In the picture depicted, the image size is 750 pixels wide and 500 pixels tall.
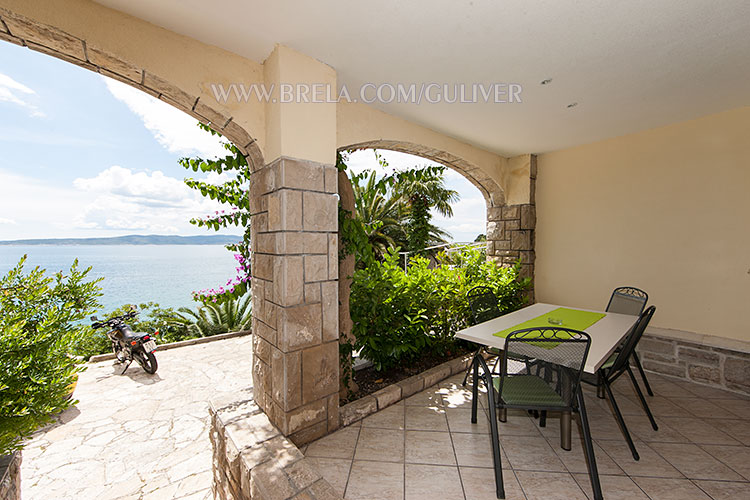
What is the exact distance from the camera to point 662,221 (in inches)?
124

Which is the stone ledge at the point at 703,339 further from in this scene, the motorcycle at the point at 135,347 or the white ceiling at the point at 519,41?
the motorcycle at the point at 135,347

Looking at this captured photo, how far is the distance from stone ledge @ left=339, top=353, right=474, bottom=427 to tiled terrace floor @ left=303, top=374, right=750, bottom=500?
0.20 feet

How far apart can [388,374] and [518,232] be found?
2.64 m

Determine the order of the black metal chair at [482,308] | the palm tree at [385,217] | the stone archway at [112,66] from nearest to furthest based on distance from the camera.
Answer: the stone archway at [112,66], the black metal chair at [482,308], the palm tree at [385,217]

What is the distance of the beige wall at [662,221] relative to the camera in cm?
278

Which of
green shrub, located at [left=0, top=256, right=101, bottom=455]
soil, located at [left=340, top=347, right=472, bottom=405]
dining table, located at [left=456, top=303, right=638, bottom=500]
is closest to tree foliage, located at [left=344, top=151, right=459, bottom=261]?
soil, located at [left=340, top=347, right=472, bottom=405]

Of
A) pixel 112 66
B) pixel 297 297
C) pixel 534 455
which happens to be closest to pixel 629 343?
pixel 534 455

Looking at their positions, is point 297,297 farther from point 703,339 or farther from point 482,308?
point 703,339

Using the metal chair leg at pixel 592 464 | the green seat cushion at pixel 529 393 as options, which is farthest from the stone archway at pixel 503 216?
the metal chair leg at pixel 592 464

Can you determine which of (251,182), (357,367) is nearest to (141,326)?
(357,367)

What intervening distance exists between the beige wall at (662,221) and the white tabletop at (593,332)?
0.94m

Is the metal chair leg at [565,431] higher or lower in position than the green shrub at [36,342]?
lower

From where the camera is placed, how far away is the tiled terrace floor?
158 cm

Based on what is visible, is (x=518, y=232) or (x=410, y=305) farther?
(x=518, y=232)
